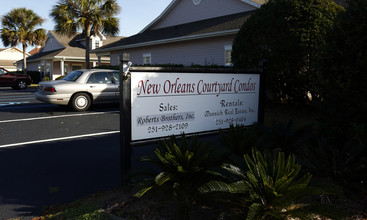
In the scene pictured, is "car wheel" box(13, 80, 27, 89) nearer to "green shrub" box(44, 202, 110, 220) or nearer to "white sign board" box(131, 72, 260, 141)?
"white sign board" box(131, 72, 260, 141)

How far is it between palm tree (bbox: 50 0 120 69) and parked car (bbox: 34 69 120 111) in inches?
583

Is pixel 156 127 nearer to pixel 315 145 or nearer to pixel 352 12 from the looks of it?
pixel 315 145

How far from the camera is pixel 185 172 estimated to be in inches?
137

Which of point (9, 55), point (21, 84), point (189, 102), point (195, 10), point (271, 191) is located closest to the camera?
point (271, 191)

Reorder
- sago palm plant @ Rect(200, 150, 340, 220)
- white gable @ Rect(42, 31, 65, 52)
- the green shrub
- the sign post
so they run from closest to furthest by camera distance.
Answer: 1. sago palm plant @ Rect(200, 150, 340, 220)
2. the green shrub
3. the sign post
4. white gable @ Rect(42, 31, 65, 52)

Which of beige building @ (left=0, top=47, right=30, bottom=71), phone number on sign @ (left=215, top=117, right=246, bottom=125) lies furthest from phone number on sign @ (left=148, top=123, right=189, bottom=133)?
beige building @ (left=0, top=47, right=30, bottom=71)

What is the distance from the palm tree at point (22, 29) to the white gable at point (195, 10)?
1870cm

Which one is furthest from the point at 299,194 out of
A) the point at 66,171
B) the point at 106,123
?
the point at 106,123

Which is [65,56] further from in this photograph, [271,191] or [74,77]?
[271,191]

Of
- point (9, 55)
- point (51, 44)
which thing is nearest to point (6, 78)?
point (51, 44)

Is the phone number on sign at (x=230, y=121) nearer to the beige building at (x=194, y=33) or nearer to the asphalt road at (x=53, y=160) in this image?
the asphalt road at (x=53, y=160)

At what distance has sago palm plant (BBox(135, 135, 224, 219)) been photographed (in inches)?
130

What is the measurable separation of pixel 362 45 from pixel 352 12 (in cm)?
49

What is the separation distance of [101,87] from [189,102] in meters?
8.15
